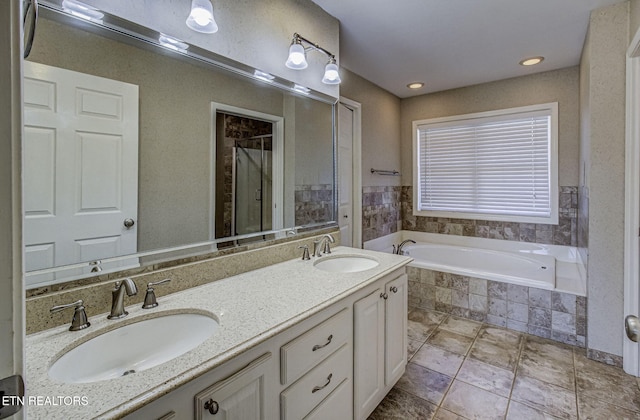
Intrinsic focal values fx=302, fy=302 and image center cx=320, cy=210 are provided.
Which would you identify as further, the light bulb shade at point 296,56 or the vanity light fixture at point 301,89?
the vanity light fixture at point 301,89

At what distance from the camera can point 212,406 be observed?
828 mm

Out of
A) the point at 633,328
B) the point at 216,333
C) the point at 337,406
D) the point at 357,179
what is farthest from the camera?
the point at 357,179

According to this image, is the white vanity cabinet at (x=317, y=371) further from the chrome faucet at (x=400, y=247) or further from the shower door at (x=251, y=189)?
the chrome faucet at (x=400, y=247)

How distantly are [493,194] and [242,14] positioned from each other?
330 centimetres

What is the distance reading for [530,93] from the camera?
3.30m

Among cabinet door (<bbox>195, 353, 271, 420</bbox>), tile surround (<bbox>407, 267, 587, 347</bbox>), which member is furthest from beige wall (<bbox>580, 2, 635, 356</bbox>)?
cabinet door (<bbox>195, 353, 271, 420</bbox>)

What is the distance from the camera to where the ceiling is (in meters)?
2.07

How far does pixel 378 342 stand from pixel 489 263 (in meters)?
2.47

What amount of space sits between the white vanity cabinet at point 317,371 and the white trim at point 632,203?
1.54 meters

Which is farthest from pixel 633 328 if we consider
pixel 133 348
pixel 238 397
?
pixel 133 348

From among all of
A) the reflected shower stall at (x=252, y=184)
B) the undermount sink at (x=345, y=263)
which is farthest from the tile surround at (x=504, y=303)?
the reflected shower stall at (x=252, y=184)

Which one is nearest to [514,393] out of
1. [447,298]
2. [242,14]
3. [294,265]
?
[447,298]

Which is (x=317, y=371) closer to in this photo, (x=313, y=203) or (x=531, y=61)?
(x=313, y=203)

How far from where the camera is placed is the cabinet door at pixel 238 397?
0.82 meters
